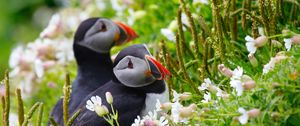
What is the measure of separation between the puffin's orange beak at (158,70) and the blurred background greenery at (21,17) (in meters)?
5.16

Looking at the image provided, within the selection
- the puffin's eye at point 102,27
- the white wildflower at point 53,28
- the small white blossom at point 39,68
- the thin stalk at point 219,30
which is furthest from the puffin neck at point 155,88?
the white wildflower at point 53,28

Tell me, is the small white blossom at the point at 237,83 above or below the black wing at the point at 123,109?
above

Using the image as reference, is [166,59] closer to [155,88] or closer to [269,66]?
[155,88]

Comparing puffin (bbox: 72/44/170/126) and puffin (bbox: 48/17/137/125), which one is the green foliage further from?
puffin (bbox: 48/17/137/125)

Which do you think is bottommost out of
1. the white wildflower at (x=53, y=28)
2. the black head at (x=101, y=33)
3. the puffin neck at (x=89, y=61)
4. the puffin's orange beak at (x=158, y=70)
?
the puffin's orange beak at (x=158, y=70)

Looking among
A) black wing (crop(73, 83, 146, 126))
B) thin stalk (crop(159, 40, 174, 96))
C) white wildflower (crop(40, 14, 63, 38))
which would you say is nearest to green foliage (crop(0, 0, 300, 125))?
thin stalk (crop(159, 40, 174, 96))

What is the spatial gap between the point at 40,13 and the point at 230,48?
221 inches

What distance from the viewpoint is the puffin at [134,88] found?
9.77 ft

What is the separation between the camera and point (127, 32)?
3.91 m

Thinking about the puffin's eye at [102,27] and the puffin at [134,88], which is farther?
the puffin's eye at [102,27]

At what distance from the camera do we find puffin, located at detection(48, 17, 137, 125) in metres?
3.89

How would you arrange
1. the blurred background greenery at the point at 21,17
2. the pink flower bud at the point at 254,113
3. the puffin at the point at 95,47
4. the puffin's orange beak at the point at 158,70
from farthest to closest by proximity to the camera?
the blurred background greenery at the point at 21,17
the puffin at the point at 95,47
the puffin's orange beak at the point at 158,70
the pink flower bud at the point at 254,113

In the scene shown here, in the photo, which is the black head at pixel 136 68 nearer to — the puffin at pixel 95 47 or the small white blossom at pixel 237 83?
the small white blossom at pixel 237 83

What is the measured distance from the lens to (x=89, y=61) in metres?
4.00
